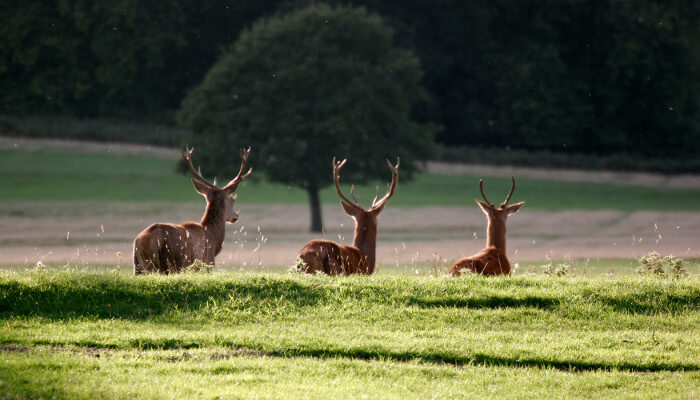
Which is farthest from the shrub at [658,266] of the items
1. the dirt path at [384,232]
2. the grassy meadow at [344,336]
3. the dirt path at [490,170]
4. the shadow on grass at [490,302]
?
the dirt path at [490,170]

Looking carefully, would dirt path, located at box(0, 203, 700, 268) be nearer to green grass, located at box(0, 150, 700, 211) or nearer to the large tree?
green grass, located at box(0, 150, 700, 211)

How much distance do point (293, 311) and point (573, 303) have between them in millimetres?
3391

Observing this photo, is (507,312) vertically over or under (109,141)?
under

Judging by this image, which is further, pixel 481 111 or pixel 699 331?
pixel 481 111

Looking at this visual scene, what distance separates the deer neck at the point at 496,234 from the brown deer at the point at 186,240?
4.12m

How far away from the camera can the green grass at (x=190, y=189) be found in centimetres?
4141

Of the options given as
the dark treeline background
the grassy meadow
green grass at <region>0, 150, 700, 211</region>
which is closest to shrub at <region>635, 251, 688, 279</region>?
the grassy meadow

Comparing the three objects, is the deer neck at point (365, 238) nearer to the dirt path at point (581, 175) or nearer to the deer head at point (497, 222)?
the deer head at point (497, 222)

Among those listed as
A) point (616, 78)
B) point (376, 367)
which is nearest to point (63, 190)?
point (616, 78)

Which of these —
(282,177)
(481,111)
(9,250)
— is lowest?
(9,250)

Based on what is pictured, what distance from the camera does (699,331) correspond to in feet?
30.9

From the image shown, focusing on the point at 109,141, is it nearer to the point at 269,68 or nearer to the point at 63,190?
the point at 63,190

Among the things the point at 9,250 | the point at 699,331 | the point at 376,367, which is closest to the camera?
the point at 376,367

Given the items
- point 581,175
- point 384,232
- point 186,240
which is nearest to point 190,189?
point 384,232
